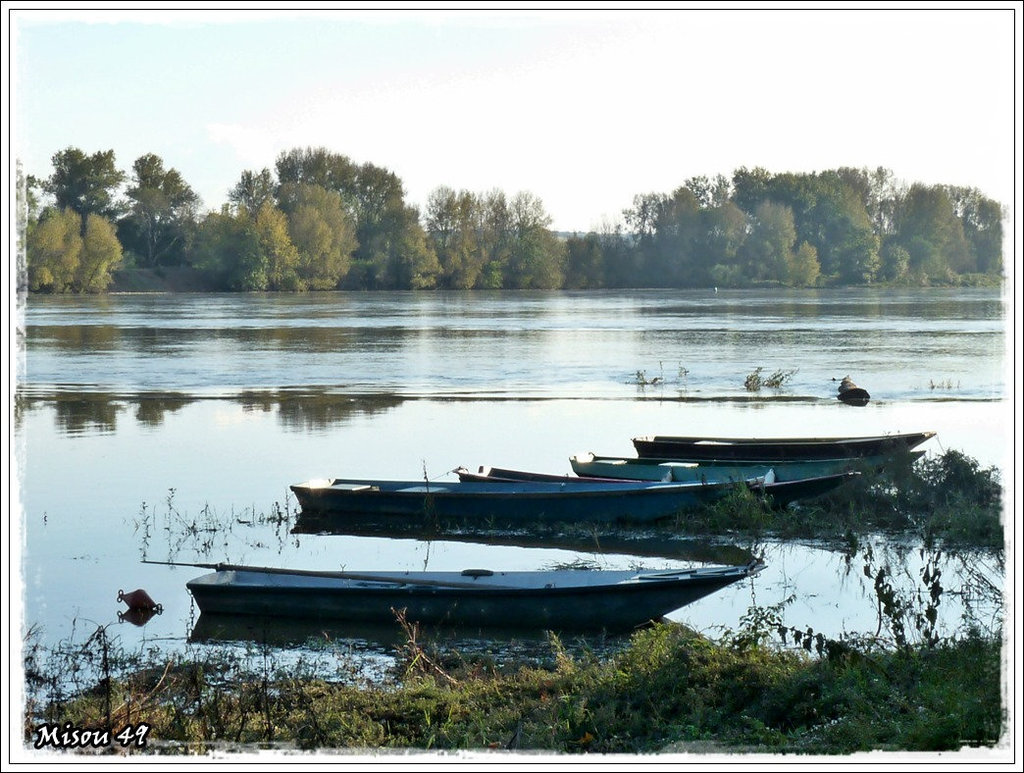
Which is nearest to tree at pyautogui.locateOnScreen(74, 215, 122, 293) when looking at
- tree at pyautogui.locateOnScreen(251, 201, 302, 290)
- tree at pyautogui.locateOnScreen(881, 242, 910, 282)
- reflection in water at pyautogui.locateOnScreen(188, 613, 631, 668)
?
tree at pyautogui.locateOnScreen(251, 201, 302, 290)

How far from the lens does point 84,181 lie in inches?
3767

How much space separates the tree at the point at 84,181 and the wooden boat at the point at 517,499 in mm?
85079

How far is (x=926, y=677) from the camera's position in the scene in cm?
764

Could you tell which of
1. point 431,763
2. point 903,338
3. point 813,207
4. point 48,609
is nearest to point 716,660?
point 431,763

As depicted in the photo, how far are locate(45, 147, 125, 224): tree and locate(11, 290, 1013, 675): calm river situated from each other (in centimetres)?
3662

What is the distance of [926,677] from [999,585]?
441 centimetres

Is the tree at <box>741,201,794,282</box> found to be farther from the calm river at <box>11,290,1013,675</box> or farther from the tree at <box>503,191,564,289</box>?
the calm river at <box>11,290,1013,675</box>

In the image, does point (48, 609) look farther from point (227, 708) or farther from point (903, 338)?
point (903, 338)

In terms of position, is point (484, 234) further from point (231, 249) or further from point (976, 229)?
point (976, 229)

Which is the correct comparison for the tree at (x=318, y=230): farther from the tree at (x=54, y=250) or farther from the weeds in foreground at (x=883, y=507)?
the weeds in foreground at (x=883, y=507)

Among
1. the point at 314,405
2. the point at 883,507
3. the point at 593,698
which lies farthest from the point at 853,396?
the point at 593,698

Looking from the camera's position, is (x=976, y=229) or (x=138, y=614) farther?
(x=976, y=229)

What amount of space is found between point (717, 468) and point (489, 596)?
21.5 feet

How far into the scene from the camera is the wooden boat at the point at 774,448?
17.3 metres
